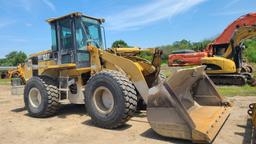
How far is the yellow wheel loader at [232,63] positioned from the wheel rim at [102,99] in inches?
310

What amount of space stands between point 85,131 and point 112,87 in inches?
39.6

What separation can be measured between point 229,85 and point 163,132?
8893 millimetres

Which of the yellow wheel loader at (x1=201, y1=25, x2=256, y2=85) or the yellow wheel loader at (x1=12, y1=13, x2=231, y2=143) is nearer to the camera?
the yellow wheel loader at (x1=12, y1=13, x2=231, y2=143)

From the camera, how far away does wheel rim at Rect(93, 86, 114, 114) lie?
6508 mm

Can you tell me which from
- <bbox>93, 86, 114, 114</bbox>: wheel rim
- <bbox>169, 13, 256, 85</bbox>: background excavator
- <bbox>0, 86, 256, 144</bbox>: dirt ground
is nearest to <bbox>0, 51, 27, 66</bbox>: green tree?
<bbox>169, 13, 256, 85</bbox>: background excavator

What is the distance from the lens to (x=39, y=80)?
26.1ft

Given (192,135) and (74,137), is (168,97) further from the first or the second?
(74,137)

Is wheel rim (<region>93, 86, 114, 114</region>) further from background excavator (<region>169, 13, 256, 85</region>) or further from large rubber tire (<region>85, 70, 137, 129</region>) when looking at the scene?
background excavator (<region>169, 13, 256, 85</region>)

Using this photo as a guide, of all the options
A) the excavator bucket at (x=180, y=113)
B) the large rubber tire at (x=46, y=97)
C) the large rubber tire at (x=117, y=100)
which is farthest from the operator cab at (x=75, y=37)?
the excavator bucket at (x=180, y=113)

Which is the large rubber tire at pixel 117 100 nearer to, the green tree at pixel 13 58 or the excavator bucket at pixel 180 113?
the excavator bucket at pixel 180 113

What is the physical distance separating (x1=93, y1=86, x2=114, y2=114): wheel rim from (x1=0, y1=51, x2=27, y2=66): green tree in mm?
56561

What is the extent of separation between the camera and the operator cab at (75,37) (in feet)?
25.8

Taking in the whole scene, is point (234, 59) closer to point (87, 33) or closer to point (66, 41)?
point (87, 33)

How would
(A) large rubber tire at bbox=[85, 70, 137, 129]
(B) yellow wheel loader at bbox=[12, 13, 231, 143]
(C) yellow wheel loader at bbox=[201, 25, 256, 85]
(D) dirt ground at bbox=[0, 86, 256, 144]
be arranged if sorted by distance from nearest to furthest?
(B) yellow wheel loader at bbox=[12, 13, 231, 143]
(D) dirt ground at bbox=[0, 86, 256, 144]
(A) large rubber tire at bbox=[85, 70, 137, 129]
(C) yellow wheel loader at bbox=[201, 25, 256, 85]
